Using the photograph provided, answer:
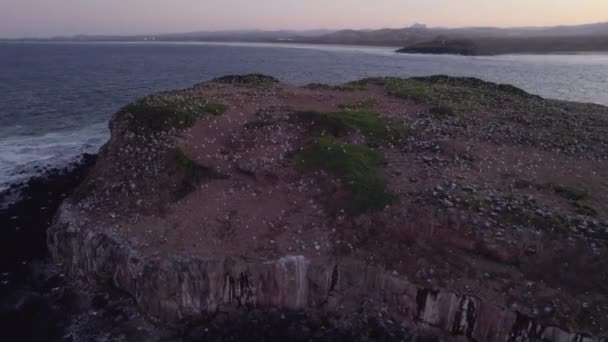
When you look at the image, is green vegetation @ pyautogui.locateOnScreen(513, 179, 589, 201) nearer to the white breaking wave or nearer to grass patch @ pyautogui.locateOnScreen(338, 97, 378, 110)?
grass patch @ pyautogui.locateOnScreen(338, 97, 378, 110)

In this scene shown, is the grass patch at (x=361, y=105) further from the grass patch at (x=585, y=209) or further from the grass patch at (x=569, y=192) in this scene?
the grass patch at (x=585, y=209)

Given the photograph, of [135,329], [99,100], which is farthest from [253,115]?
[99,100]

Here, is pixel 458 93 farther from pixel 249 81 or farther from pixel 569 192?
pixel 569 192

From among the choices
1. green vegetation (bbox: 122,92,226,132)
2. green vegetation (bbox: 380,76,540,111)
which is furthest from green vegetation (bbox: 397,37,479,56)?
green vegetation (bbox: 122,92,226,132)

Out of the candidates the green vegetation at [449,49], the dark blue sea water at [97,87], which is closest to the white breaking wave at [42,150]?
the dark blue sea water at [97,87]

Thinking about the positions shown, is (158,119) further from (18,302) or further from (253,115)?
(18,302)

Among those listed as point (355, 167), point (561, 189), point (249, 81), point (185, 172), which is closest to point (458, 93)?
point (249, 81)

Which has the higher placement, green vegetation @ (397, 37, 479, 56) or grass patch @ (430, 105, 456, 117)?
green vegetation @ (397, 37, 479, 56)

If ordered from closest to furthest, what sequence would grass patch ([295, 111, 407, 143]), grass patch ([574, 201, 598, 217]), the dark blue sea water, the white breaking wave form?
1. grass patch ([574, 201, 598, 217])
2. grass patch ([295, 111, 407, 143])
3. the white breaking wave
4. the dark blue sea water
